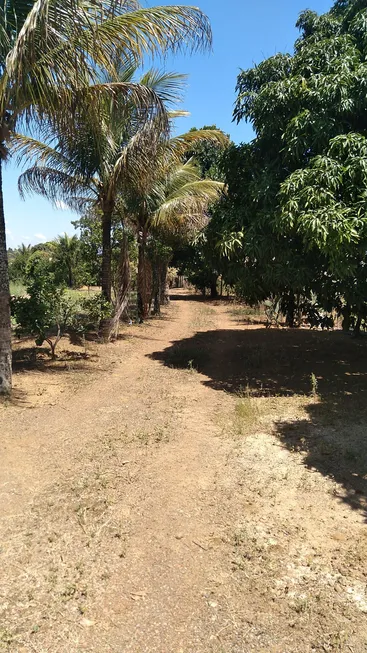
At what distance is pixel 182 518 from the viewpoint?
11.9ft

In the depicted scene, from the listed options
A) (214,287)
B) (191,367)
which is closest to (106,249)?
(191,367)

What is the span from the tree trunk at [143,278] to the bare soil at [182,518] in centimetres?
813

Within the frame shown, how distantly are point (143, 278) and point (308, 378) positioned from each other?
333 inches

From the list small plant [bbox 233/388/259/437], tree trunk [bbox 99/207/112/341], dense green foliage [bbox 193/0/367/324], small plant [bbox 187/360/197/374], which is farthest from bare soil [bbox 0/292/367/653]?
tree trunk [bbox 99/207/112/341]

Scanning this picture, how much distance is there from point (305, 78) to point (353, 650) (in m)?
8.45

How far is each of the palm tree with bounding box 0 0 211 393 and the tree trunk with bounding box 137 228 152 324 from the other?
864cm

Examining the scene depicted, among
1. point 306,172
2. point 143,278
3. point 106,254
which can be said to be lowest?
point 143,278

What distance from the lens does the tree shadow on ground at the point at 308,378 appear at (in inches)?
188

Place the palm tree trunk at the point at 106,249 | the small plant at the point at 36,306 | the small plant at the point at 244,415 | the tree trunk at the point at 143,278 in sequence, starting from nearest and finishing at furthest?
the small plant at the point at 244,415 → the small plant at the point at 36,306 → the palm tree trunk at the point at 106,249 → the tree trunk at the point at 143,278

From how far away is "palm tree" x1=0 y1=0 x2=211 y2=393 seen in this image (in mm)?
5379

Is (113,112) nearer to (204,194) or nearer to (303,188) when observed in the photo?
(303,188)

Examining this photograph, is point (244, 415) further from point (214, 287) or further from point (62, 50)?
point (214, 287)

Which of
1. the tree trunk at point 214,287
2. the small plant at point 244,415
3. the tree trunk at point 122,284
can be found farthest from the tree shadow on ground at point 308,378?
the tree trunk at point 214,287

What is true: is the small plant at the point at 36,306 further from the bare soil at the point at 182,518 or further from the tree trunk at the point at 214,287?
the tree trunk at the point at 214,287
